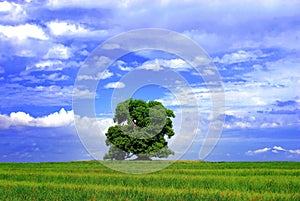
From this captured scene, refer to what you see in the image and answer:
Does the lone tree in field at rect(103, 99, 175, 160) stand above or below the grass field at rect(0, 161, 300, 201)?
above

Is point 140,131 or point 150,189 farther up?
point 140,131

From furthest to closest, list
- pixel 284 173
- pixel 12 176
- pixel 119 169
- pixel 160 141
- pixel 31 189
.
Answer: pixel 160 141
pixel 119 169
pixel 284 173
pixel 12 176
pixel 31 189

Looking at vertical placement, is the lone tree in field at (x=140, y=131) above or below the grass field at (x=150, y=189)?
above

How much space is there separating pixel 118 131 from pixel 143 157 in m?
4.12

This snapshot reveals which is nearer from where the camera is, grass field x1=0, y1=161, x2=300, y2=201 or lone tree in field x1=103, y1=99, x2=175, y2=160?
grass field x1=0, y1=161, x2=300, y2=201

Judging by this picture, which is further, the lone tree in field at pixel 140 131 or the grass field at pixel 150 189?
the lone tree in field at pixel 140 131

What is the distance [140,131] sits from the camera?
4422 cm

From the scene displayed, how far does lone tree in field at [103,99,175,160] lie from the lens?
4362 centimetres

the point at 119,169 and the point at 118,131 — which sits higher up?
the point at 118,131

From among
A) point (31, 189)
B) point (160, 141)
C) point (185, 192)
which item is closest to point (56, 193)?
point (31, 189)

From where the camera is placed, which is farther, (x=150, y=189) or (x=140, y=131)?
(x=140, y=131)

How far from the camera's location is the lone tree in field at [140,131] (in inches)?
1718

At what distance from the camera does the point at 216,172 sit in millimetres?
26703

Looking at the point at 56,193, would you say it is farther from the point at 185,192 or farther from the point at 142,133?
the point at 142,133
